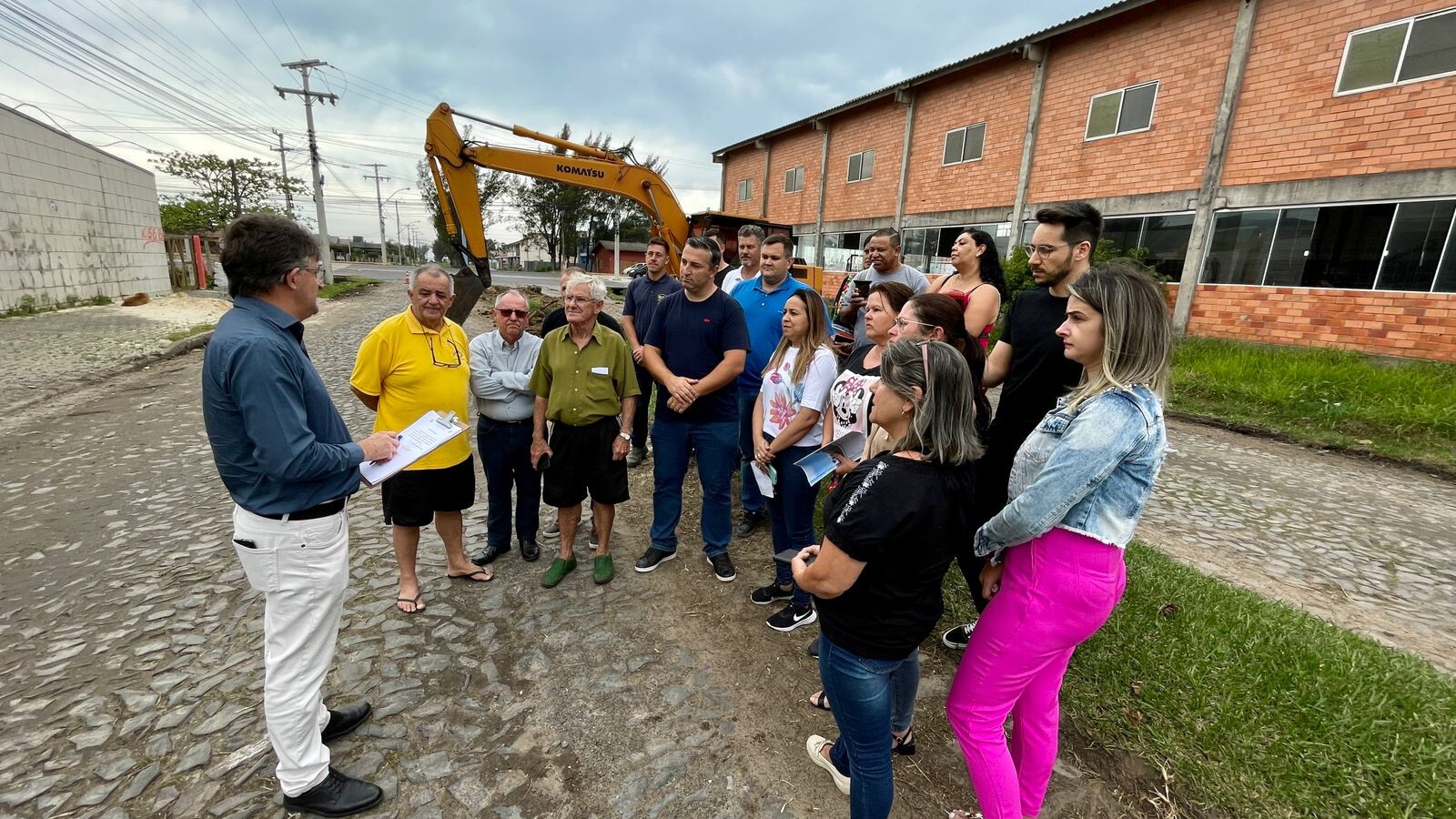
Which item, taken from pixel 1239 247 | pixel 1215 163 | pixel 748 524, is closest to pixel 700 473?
pixel 748 524

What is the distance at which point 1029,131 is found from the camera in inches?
567

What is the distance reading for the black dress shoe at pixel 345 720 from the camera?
2.53 m

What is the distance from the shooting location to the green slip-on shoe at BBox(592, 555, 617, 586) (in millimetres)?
3867

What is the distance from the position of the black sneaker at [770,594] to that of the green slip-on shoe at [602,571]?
94 centimetres

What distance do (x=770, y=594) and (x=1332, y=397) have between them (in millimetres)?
9085

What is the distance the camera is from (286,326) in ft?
6.73

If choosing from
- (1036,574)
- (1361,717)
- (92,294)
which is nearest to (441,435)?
(1036,574)

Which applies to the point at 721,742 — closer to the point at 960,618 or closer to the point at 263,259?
the point at 960,618

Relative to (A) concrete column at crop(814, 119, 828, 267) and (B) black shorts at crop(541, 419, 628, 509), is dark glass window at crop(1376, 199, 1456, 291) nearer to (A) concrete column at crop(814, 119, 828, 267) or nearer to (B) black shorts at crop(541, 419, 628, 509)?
(B) black shorts at crop(541, 419, 628, 509)

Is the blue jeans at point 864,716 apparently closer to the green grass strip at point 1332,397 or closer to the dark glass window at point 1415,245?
the green grass strip at point 1332,397

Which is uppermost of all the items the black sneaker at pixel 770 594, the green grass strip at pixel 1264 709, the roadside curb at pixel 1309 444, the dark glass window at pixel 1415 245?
the dark glass window at pixel 1415 245

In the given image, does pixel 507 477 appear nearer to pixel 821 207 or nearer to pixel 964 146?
pixel 964 146

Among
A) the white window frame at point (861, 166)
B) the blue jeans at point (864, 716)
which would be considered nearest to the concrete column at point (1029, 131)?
the white window frame at point (861, 166)

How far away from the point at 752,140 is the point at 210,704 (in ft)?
83.7
